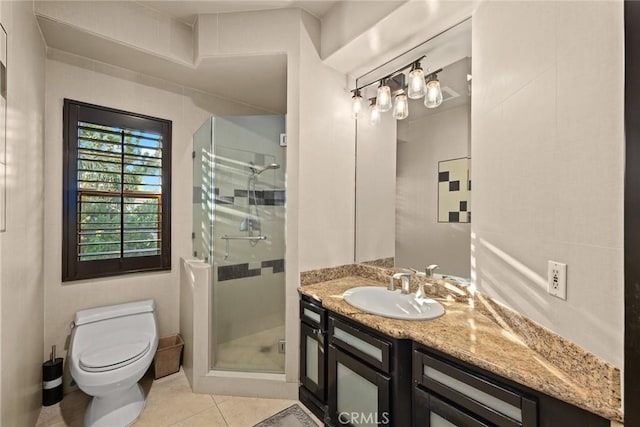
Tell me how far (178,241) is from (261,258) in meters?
0.85

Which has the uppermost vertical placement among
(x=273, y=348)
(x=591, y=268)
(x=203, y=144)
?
(x=203, y=144)

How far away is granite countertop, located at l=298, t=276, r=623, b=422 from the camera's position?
0.75 m

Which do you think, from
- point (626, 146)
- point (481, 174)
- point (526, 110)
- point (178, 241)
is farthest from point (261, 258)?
point (626, 146)

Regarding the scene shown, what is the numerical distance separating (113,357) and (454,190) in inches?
91.5

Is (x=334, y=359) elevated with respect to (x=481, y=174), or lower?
lower

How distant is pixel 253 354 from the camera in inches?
84.1

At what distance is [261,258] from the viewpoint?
2.20 metres

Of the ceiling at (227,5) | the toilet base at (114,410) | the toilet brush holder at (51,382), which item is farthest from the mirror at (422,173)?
the toilet brush holder at (51,382)

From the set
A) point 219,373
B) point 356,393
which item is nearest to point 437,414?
point 356,393

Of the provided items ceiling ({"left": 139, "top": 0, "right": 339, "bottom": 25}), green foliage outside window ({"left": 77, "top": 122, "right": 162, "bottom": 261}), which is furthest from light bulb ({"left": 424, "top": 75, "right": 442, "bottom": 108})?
green foliage outside window ({"left": 77, "top": 122, "right": 162, "bottom": 261})

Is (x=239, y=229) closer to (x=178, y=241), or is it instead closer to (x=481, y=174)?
(x=178, y=241)

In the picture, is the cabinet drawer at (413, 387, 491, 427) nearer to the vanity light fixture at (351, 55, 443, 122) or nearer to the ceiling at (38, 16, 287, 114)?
the vanity light fixture at (351, 55, 443, 122)

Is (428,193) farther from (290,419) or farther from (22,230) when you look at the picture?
(22,230)

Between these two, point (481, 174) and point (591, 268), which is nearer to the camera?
point (591, 268)
